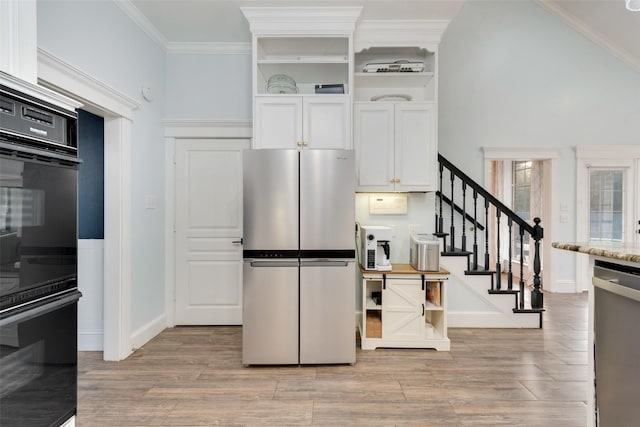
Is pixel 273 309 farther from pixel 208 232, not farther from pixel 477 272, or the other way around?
pixel 477 272

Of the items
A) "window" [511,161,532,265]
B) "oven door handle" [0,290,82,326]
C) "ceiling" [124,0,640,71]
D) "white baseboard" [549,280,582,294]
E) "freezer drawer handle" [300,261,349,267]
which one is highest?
"ceiling" [124,0,640,71]

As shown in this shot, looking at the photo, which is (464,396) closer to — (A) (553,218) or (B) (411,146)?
(B) (411,146)

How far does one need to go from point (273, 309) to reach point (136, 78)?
2429 millimetres

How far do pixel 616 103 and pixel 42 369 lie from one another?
6.58 metres

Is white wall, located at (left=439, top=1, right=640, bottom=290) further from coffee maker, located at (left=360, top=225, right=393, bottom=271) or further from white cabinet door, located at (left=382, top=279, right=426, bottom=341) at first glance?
white cabinet door, located at (left=382, top=279, right=426, bottom=341)

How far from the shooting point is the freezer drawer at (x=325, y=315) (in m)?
2.61

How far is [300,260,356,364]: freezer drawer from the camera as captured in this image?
261 cm

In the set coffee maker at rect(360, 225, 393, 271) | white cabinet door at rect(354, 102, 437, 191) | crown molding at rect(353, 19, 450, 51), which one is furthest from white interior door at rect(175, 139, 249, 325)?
crown molding at rect(353, 19, 450, 51)

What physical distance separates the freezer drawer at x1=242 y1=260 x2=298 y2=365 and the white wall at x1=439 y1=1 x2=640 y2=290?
10.1ft

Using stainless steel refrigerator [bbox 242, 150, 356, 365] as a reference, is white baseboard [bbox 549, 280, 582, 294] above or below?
below

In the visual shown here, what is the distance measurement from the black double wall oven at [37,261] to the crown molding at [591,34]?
576cm

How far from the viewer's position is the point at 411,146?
316cm

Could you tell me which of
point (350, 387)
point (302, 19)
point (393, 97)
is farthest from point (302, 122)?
point (350, 387)

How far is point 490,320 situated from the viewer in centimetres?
345
